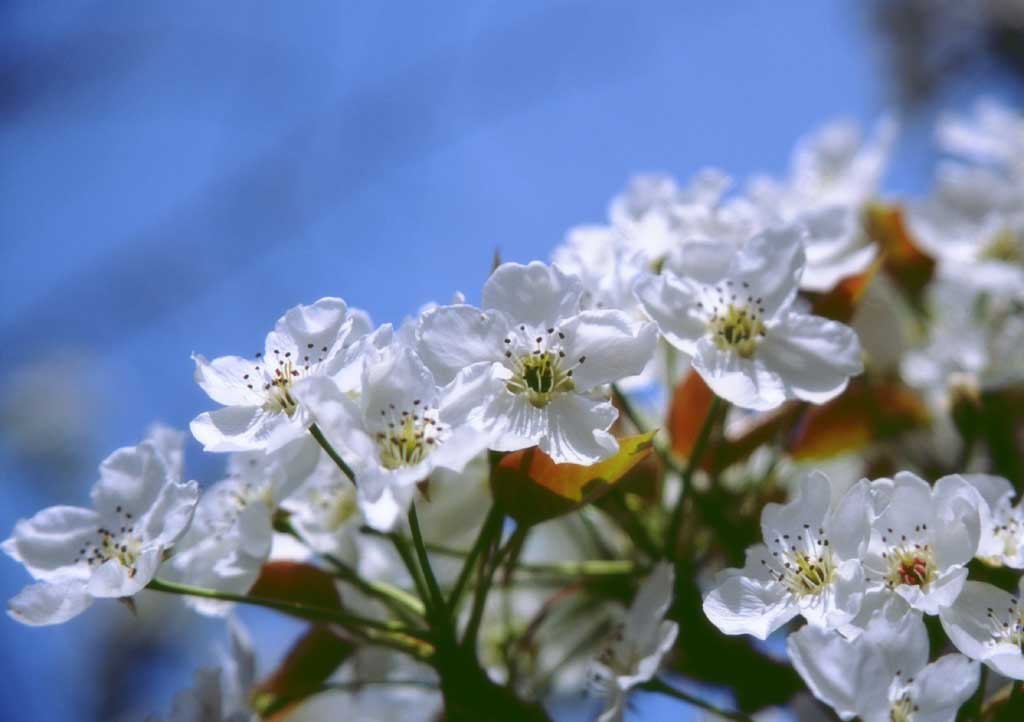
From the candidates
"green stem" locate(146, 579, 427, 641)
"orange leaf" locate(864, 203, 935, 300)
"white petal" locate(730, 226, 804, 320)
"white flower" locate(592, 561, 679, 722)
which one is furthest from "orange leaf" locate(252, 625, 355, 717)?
"orange leaf" locate(864, 203, 935, 300)

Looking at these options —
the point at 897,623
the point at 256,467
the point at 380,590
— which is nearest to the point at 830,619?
the point at 897,623

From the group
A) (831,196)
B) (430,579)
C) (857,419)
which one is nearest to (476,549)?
(430,579)

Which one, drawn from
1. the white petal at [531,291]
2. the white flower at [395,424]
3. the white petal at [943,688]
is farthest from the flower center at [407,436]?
the white petal at [943,688]

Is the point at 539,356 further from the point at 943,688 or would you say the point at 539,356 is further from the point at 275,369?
the point at 943,688

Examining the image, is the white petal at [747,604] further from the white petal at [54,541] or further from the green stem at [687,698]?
the white petal at [54,541]

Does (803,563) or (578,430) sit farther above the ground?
(578,430)

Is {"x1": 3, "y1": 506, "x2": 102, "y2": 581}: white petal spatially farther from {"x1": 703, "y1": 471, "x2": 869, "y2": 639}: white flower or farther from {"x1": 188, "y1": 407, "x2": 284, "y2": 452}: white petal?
{"x1": 703, "y1": 471, "x2": 869, "y2": 639}: white flower
